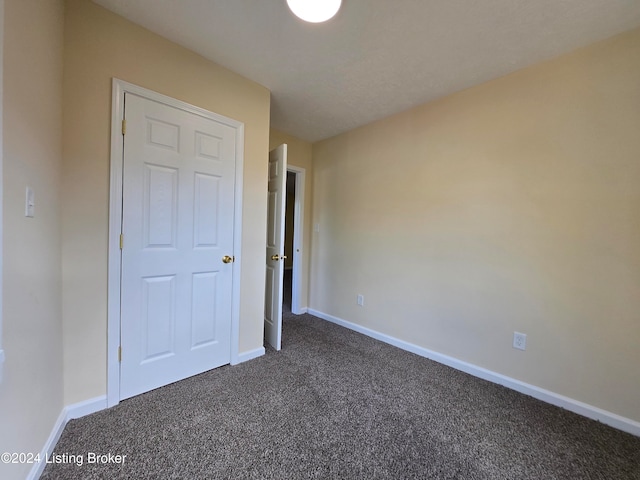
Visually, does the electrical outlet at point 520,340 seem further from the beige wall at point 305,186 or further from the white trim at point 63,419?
the white trim at point 63,419

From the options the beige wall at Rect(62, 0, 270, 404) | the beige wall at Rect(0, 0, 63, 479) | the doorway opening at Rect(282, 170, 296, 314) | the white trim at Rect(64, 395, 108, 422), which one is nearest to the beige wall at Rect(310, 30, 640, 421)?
the doorway opening at Rect(282, 170, 296, 314)

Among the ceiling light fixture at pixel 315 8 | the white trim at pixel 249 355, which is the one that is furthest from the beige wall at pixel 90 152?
the ceiling light fixture at pixel 315 8

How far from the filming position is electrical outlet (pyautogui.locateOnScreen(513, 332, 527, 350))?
6.28ft

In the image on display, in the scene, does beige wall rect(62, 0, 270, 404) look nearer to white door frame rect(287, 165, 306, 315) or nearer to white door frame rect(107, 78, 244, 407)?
white door frame rect(107, 78, 244, 407)

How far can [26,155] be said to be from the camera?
1.06 meters

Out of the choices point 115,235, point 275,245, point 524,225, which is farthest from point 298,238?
point 524,225

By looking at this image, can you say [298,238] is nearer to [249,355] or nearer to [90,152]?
[249,355]

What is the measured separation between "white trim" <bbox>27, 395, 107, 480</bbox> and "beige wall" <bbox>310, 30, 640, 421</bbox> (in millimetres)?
2392

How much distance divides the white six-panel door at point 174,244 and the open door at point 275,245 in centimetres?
50

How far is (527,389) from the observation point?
189cm

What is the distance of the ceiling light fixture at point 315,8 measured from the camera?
132cm

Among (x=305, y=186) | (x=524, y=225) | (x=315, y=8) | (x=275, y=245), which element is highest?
(x=315, y=8)

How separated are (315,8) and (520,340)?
2.60m

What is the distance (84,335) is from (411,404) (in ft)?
7.02
